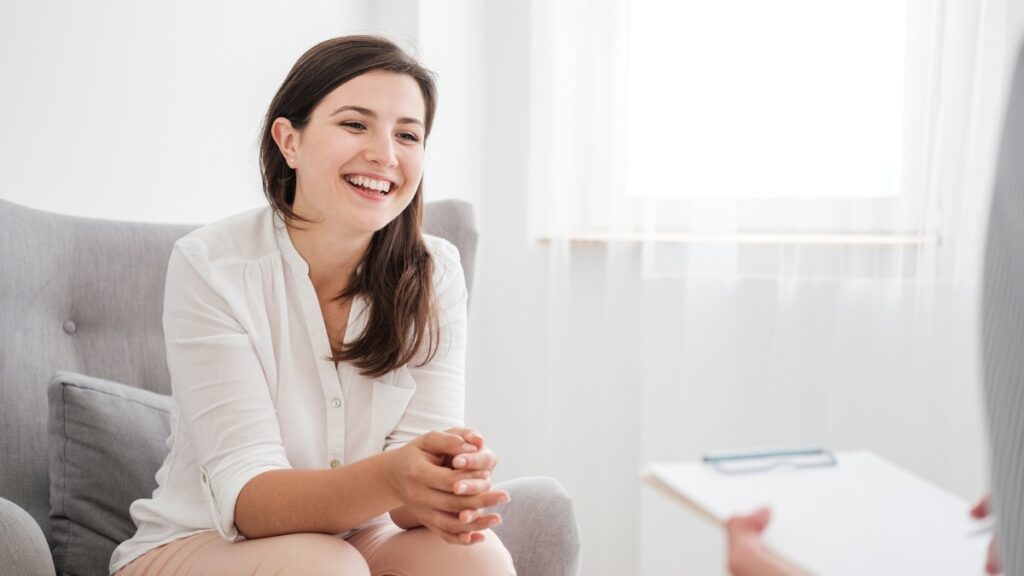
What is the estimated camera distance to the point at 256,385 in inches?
47.8

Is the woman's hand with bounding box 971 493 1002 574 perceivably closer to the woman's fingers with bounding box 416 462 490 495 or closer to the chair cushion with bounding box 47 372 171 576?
the woman's fingers with bounding box 416 462 490 495

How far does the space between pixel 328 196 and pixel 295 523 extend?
0.44 meters

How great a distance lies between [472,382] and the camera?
2.64 m

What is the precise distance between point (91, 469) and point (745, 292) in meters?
1.57

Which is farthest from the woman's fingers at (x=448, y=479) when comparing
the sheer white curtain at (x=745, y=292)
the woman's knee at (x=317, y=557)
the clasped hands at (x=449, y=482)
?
the sheer white curtain at (x=745, y=292)

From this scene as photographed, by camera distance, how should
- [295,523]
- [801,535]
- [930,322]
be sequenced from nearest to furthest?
[801,535] < [295,523] < [930,322]

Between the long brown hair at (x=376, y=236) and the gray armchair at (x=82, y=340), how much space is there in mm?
258

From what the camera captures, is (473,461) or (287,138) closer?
(473,461)

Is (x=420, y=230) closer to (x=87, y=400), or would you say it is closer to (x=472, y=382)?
(x=87, y=400)

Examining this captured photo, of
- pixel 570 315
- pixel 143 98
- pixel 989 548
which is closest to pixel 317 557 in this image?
pixel 989 548

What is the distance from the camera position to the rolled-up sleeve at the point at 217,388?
1.16 metres

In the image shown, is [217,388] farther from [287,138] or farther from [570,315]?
[570,315]

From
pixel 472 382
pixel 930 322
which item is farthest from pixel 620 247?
pixel 930 322

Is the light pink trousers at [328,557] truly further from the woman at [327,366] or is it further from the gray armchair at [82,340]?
the gray armchair at [82,340]
